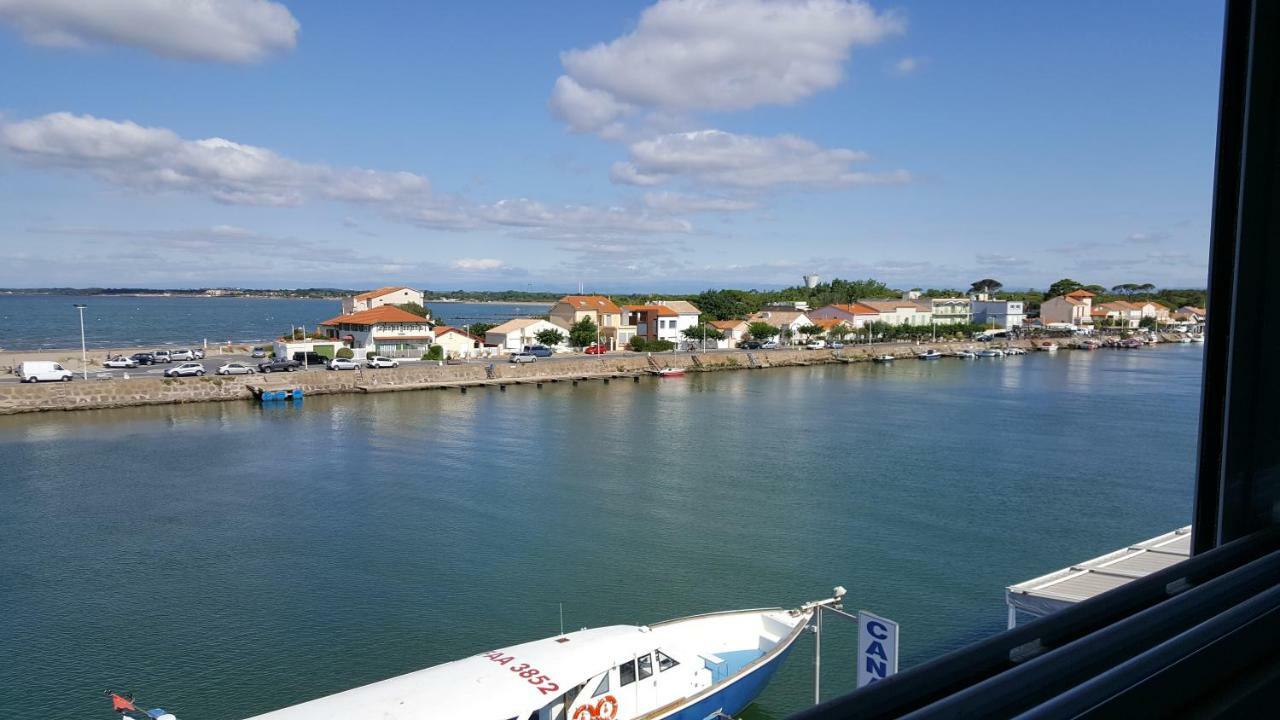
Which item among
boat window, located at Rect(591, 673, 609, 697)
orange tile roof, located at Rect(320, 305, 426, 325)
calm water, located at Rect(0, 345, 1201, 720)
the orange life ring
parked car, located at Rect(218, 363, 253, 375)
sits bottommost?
calm water, located at Rect(0, 345, 1201, 720)

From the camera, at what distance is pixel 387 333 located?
1820cm

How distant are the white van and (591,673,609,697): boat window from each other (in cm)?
1463

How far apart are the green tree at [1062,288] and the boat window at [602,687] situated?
132 feet

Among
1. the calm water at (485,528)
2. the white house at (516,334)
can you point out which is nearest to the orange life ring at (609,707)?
the calm water at (485,528)

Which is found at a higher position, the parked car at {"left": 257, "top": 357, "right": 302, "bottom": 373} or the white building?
the white building

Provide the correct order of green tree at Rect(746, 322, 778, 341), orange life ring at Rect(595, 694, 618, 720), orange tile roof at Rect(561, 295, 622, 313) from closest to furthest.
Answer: orange life ring at Rect(595, 694, 618, 720), orange tile roof at Rect(561, 295, 622, 313), green tree at Rect(746, 322, 778, 341)

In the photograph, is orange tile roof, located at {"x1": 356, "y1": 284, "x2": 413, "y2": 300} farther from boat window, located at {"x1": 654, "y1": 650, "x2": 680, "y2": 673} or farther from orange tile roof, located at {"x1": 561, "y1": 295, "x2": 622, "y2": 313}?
boat window, located at {"x1": 654, "y1": 650, "x2": 680, "y2": 673}

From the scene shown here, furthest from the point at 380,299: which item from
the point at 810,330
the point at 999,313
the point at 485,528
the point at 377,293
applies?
the point at 999,313

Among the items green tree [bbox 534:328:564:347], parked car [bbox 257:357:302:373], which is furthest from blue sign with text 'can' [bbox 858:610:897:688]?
green tree [bbox 534:328:564:347]

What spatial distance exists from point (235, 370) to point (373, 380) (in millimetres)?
2588

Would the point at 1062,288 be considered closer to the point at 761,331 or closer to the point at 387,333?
the point at 761,331

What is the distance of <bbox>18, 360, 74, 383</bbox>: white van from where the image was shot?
1348 centimetres

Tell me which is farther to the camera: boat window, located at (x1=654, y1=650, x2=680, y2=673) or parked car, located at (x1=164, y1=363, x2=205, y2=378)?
parked car, located at (x1=164, y1=363, x2=205, y2=378)

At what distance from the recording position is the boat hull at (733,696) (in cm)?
329
